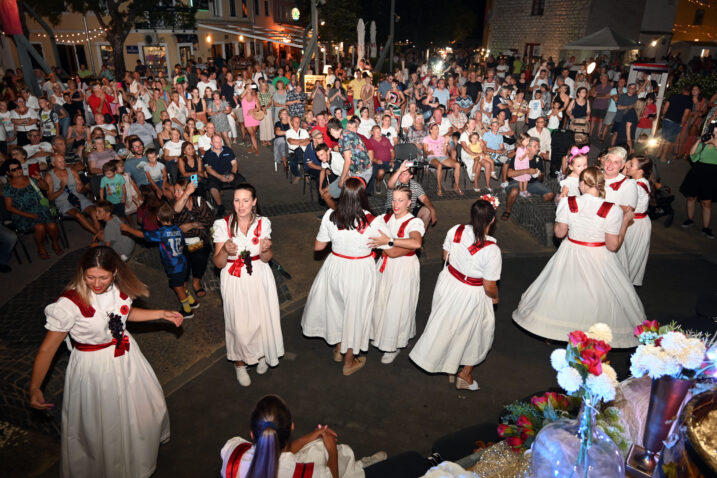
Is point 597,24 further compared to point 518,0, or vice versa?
point 518,0

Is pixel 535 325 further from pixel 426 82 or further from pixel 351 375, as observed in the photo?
pixel 426 82

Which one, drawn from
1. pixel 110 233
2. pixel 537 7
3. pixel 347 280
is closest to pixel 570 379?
pixel 347 280

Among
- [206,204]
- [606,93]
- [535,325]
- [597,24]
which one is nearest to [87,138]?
[206,204]

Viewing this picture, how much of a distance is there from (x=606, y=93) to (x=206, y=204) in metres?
14.4

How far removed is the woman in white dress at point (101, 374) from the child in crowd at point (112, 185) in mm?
5164

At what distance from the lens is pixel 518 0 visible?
119ft

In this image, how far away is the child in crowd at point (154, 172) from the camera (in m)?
8.73

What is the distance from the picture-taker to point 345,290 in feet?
15.7

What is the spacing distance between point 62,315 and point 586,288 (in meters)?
5.07

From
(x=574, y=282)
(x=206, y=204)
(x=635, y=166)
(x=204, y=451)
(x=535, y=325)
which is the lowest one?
(x=204, y=451)

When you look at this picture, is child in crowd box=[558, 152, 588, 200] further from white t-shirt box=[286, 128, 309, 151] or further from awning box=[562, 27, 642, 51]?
awning box=[562, 27, 642, 51]

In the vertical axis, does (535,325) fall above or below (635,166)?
below

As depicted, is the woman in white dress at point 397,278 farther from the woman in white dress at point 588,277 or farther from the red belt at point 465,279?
the woman in white dress at point 588,277

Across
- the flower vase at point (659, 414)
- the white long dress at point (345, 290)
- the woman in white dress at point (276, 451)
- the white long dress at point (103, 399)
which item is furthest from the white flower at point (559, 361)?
the white long dress at point (103, 399)
